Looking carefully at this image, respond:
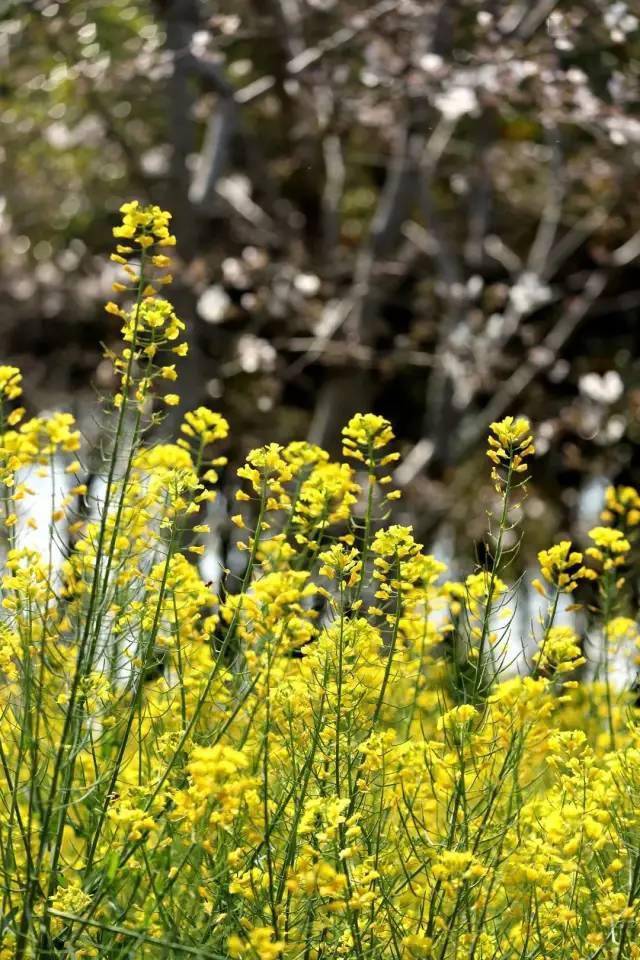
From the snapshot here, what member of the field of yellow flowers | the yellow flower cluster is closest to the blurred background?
the field of yellow flowers

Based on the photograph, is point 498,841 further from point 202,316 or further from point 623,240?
point 623,240

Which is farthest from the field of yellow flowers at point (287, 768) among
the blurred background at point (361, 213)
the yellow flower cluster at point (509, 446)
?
the blurred background at point (361, 213)

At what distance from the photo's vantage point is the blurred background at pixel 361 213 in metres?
6.78

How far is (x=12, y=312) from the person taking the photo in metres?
10.8

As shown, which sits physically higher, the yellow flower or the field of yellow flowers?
the yellow flower

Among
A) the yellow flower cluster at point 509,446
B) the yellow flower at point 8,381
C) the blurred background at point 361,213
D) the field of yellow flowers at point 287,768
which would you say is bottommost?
the field of yellow flowers at point 287,768

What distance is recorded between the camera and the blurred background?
678cm

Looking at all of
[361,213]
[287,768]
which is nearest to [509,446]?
[287,768]

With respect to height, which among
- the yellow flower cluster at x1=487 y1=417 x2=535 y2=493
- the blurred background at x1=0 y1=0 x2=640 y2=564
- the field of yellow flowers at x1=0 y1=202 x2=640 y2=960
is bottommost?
the field of yellow flowers at x1=0 y1=202 x2=640 y2=960

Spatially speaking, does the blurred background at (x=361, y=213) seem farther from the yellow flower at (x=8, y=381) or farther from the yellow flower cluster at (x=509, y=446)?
the yellow flower cluster at (x=509, y=446)

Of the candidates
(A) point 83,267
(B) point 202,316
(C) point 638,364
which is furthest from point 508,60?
(A) point 83,267

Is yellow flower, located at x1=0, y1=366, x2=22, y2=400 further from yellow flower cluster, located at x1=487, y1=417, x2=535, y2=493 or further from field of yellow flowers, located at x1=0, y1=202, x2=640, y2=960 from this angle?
yellow flower cluster, located at x1=487, y1=417, x2=535, y2=493

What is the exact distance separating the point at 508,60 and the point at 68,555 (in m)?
3.71

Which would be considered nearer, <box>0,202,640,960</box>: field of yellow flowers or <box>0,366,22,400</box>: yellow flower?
<box>0,202,640,960</box>: field of yellow flowers
